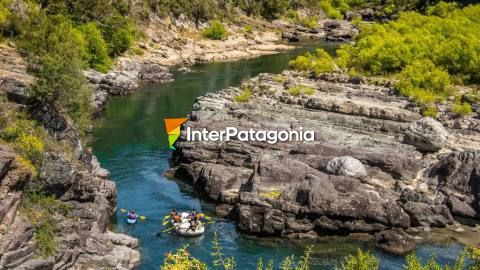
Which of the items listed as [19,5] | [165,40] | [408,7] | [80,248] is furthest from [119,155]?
[408,7]

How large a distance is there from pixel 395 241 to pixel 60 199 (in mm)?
24782

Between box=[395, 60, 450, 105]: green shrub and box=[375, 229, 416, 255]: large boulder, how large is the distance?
101 ft

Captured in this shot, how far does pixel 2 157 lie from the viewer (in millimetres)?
33594

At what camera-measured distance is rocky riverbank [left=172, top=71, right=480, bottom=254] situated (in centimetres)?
4641

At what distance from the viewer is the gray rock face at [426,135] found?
5775 cm

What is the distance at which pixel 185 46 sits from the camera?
122 meters

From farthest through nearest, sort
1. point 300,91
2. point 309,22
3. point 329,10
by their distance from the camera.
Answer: point 329,10 → point 309,22 → point 300,91

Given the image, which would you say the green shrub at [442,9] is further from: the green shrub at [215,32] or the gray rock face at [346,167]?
the gray rock face at [346,167]

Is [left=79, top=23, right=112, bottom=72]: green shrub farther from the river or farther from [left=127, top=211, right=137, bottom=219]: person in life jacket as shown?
[left=127, top=211, right=137, bottom=219]: person in life jacket

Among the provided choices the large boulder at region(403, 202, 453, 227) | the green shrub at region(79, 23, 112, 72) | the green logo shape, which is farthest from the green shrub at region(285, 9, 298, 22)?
the large boulder at region(403, 202, 453, 227)

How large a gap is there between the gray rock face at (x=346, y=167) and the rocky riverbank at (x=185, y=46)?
124 ft

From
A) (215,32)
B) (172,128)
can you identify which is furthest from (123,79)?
(215,32)

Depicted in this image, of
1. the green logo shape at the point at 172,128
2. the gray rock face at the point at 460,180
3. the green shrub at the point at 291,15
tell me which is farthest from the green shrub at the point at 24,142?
Result: the green shrub at the point at 291,15

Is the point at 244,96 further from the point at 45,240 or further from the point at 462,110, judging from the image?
the point at 45,240
